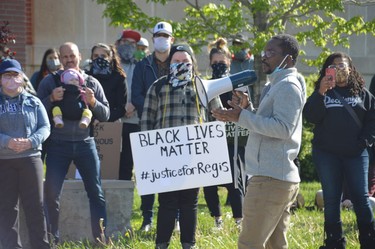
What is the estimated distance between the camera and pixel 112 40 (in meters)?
15.2

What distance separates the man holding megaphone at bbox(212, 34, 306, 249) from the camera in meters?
5.69

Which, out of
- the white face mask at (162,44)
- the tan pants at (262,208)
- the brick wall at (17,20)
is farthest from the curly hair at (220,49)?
the brick wall at (17,20)

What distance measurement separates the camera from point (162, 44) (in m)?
8.55

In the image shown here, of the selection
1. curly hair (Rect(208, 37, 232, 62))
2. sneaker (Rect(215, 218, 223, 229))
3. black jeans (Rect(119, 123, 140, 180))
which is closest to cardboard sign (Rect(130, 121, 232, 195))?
sneaker (Rect(215, 218, 223, 229))

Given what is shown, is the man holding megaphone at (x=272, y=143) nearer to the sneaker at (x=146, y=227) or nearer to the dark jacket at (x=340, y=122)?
the dark jacket at (x=340, y=122)

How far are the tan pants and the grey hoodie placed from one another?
0.07 metres

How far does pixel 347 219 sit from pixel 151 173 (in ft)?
10.0

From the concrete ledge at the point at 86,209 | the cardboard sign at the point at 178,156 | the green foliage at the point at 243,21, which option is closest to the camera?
the cardboard sign at the point at 178,156

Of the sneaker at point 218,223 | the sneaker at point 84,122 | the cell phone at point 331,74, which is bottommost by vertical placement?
the sneaker at point 218,223

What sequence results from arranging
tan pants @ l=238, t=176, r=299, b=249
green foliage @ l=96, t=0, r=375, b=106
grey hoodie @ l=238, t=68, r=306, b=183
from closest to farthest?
grey hoodie @ l=238, t=68, r=306, b=183 → tan pants @ l=238, t=176, r=299, b=249 → green foliage @ l=96, t=0, r=375, b=106

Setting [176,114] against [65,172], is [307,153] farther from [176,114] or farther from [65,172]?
[176,114]

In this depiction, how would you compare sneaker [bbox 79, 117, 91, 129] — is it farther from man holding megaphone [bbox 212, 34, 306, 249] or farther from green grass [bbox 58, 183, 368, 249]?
man holding megaphone [bbox 212, 34, 306, 249]

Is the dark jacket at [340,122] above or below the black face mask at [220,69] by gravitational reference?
below

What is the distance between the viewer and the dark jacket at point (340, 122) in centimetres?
750
